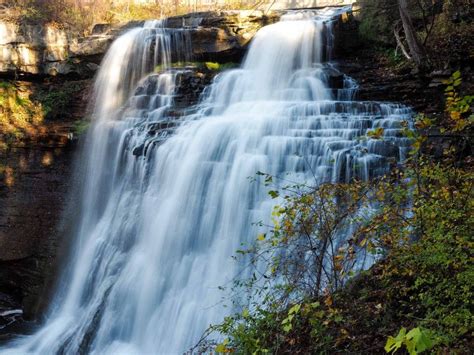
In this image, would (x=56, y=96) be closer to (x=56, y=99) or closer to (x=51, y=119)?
(x=56, y=99)

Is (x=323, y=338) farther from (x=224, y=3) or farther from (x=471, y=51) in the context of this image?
(x=224, y=3)

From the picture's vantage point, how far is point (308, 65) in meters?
13.1

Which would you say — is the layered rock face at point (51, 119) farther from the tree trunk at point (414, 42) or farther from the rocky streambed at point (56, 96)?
the tree trunk at point (414, 42)

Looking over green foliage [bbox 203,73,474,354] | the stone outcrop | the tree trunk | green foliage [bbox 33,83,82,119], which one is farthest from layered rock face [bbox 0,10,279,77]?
green foliage [bbox 203,73,474,354]

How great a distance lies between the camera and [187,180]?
30.2ft

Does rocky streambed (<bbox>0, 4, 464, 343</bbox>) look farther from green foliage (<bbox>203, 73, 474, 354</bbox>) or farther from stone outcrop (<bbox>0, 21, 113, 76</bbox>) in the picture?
green foliage (<bbox>203, 73, 474, 354</bbox>)

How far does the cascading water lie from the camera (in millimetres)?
7762

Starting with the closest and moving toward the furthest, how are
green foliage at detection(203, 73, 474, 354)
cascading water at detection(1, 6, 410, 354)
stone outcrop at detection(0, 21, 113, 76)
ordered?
green foliage at detection(203, 73, 474, 354), cascading water at detection(1, 6, 410, 354), stone outcrop at detection(0, 21, 113, 76)

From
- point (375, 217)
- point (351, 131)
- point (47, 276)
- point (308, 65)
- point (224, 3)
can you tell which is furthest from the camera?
point (224, 3)

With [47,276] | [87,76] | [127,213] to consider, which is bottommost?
[47,276]

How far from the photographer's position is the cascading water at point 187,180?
776cm

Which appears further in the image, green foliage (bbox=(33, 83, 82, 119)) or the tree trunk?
green foliage (bbox=(33, 83, 82, 119))

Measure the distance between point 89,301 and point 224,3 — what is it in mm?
17367

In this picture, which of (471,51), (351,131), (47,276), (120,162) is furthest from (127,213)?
(471,51)
